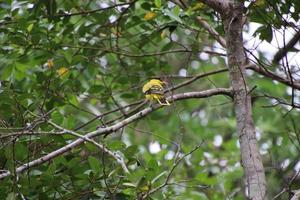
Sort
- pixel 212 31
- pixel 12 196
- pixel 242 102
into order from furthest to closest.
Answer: pixel 212 31, pixel 242 102, pixel 12 196

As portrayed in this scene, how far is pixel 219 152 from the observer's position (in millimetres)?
5066

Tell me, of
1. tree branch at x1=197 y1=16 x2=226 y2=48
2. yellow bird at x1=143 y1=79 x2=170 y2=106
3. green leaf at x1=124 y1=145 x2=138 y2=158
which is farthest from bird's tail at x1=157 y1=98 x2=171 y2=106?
→ tree branch at x1=197 y1=16 x2=226 y2=48

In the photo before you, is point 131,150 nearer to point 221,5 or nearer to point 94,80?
point 221,5

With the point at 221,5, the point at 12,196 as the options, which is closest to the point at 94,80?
the point at 221,5

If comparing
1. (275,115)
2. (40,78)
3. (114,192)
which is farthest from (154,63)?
(275,115)

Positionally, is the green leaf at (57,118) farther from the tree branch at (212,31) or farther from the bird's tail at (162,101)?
the tree branch at (212,31)

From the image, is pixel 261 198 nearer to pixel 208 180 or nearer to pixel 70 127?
pixel 70 127

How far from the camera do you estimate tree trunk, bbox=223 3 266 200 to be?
6.72 ft

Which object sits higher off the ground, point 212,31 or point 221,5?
point 221,5

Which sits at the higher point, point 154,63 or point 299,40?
point 299,40

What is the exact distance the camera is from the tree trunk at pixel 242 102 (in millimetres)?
2047

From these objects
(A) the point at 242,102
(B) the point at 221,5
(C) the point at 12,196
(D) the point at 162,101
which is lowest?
(C) the point at 12,196

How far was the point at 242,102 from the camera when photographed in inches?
85.4

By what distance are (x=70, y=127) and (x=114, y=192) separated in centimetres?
45
